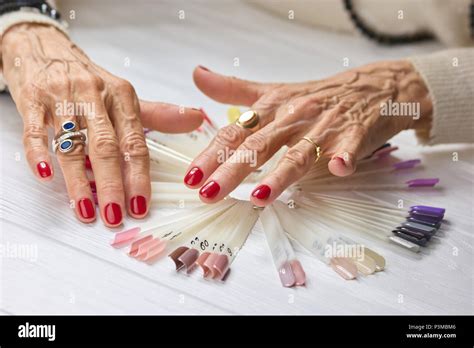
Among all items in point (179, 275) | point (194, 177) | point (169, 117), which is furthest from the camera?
point (169, 117)

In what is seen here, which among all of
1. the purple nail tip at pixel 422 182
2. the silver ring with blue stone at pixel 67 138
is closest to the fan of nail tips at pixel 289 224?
the purple nail tip at pixel 422 182

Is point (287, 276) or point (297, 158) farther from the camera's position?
point (297, 158)

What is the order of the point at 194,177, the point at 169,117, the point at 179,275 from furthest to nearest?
the point at 169,117
the point at 194,177
the point at 179,275

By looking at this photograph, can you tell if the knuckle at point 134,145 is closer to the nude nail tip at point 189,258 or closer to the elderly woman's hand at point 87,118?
the elderly woman's hand at point 87,118

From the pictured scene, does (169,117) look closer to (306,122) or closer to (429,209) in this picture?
(306,122)

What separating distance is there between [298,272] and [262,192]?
0.12 meters

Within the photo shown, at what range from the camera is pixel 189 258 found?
836 mm

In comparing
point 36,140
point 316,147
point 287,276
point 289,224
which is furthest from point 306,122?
point 36,140

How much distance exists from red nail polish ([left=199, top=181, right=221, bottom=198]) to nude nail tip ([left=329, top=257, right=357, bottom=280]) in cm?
17

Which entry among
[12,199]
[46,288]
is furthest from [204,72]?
[46,288]

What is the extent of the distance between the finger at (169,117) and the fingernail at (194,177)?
0.12 metres

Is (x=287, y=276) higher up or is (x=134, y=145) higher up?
(x=134, y=145)

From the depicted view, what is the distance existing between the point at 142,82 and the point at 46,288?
595mm

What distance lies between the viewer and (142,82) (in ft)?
4.24
